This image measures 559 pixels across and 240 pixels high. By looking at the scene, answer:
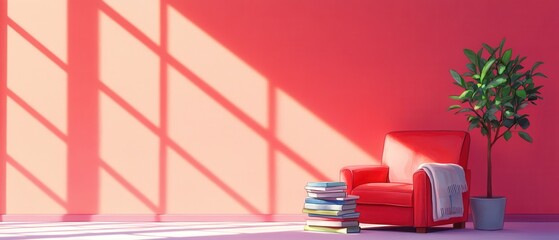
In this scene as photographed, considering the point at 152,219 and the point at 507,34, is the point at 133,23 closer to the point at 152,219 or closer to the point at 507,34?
the point at 152,219

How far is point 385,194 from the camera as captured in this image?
7.21 m

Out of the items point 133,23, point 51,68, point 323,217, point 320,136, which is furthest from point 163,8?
point 323,217

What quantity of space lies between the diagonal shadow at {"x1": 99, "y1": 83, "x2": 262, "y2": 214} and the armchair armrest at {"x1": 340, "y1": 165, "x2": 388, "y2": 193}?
1073 millimetres

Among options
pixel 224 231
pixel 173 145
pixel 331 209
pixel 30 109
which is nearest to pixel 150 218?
pixel 173 145

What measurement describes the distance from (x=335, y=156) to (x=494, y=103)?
1.42m

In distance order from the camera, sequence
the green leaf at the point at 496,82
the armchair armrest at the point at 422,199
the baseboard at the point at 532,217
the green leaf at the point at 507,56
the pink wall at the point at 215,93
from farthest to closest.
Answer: the pink wall at the point at 215,93 → the baseboard at the point at 532,217 → the green leaf at the point at 507,56 → the green leaf at the point at 496,82 → the armchair armrest at the point at 422,199

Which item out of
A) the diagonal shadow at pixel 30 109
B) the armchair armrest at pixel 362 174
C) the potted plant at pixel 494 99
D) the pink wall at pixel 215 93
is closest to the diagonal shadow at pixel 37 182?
the pink wall at pixel 215 93

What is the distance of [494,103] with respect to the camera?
24.5 ft

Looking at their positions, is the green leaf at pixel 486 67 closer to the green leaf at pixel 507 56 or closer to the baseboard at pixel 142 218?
the green leaf at pixel 507 56

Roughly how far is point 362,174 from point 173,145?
65.0 inches

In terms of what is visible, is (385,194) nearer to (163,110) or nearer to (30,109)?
(163,110)

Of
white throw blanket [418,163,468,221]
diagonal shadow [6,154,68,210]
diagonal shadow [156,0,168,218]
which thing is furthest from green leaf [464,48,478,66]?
diagonal shadow [6,154,68,210]

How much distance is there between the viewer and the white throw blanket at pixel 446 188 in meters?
7.12

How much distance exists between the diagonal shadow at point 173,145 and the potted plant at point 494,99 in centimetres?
190
